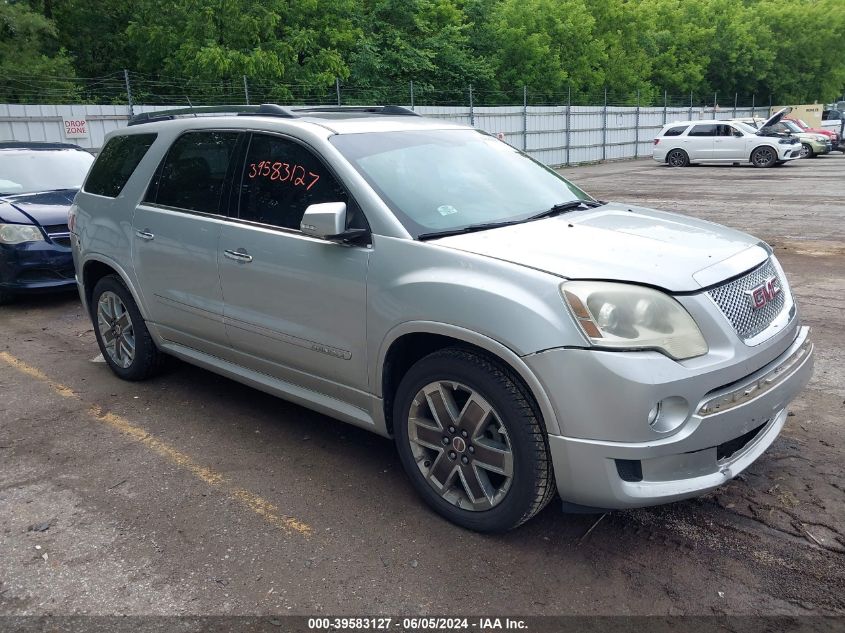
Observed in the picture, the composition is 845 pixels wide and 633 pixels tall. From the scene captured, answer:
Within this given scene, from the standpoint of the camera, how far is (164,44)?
2494 cm

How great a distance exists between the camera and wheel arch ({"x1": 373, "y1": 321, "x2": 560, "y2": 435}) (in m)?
2.87

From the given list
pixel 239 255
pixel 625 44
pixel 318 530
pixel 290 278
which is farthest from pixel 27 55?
pixel 625 44

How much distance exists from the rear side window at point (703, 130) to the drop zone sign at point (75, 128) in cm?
2004

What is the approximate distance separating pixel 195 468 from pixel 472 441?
5.58 ft

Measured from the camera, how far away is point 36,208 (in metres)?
7.74

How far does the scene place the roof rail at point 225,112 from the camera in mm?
4234

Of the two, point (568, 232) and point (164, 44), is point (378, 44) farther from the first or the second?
point (568, 232)

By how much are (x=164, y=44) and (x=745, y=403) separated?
85.2ft

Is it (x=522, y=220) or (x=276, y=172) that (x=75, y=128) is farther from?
(x=522, y=220)

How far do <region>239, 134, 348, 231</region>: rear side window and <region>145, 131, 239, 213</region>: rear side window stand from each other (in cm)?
24

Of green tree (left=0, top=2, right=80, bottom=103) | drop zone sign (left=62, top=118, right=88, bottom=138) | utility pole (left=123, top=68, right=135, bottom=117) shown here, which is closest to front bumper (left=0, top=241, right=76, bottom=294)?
drop zone sign (left=62, top=118, right=88, bottom=138)

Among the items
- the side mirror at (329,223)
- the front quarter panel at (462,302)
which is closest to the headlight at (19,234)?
the side mirror at (329,223)

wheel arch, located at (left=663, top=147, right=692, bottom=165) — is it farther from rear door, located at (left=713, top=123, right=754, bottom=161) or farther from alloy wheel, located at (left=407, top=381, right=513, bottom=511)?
alloy wheel, located at (left=407, top=381, right=513, bottom=511)

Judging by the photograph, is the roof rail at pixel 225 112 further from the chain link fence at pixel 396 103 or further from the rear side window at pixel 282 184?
the chain link fence at pixel 396 103
